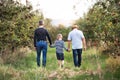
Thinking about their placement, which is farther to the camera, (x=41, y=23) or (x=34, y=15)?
(x=34, y=15)

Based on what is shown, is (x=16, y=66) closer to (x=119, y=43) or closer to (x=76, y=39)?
(x=76, y=39)

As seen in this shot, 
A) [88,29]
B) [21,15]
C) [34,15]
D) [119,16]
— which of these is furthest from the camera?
[88,29]

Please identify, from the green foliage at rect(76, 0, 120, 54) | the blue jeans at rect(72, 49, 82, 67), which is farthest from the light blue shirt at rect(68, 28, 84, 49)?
the green foliage at rect(76, 0, 120, 54)

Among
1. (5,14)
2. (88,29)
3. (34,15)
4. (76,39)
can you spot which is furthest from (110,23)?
(88,29)

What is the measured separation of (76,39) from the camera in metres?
16.0

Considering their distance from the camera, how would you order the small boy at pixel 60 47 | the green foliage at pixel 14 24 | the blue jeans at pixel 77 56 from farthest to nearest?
the small boy at pixel 60 47 → the blue jeans at pixel 77 56 → the green foliage at pixel 14 24

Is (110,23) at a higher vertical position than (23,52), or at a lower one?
higher

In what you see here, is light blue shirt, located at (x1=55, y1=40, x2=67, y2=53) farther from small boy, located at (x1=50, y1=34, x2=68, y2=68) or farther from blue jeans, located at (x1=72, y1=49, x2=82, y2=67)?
blue jeans, located at (x1=72, y1=49, x2=82, y2=67)

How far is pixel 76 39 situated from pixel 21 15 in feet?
8.63

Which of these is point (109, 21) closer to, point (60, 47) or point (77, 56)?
point (77, 56)

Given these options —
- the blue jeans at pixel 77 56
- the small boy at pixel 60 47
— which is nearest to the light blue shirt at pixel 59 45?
the small boy at pixel 60 47

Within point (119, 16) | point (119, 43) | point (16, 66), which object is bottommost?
point (16, 66)

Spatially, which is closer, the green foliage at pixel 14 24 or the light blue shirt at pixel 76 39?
the green foliage at pixel 14 24

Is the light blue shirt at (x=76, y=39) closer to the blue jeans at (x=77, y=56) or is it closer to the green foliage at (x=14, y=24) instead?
the blue jeans at (x=77, y=56)
